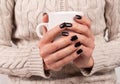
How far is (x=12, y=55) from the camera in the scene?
0.93 m

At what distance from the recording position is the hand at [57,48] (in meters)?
0.70

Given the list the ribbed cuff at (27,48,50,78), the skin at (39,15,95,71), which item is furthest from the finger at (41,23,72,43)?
the ribbed cuff at (27,48,50,78)

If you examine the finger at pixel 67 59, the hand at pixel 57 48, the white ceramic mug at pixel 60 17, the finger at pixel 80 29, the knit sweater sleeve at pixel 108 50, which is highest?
the white ceramic mug at pixel 60 17

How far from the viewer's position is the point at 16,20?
1002 mm

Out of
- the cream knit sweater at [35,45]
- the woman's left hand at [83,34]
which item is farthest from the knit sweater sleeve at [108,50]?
the woman's left hand at [83,34]

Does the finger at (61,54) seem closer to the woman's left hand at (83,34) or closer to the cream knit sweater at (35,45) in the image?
the woman's left hand at (83,34)

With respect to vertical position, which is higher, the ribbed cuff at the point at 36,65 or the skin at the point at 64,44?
Result: the skin at the point at 64,44

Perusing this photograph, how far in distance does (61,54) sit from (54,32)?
0.19 ft

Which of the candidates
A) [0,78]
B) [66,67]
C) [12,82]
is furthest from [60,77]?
[0,78]

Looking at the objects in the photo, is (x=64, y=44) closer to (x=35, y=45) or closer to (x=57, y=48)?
(x=57, y=48)

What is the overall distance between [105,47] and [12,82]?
313 millimetres

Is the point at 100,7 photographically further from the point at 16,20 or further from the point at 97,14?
the point at 16,20

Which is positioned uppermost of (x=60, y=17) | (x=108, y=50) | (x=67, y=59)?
(x=60, y=17)

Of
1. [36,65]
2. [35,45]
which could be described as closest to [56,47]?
[36,65]
